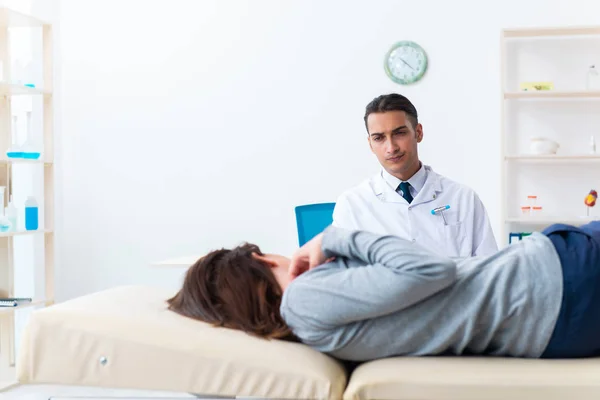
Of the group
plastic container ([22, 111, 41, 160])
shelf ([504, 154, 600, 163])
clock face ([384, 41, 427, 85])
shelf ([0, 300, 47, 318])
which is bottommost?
shelf ([0, 300, 47, 318])

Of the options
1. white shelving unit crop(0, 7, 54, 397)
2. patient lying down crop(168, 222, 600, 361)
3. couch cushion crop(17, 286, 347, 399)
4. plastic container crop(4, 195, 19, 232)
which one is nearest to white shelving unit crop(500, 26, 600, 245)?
white shelving unit crop(0, 7, 54, 397)

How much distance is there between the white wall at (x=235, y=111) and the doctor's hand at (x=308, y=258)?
3.12 meters

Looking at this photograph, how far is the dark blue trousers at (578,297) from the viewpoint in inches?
57.1

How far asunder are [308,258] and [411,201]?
110 centimetres

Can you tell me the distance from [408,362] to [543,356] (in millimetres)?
272

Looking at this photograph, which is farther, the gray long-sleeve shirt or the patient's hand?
the patient's hand

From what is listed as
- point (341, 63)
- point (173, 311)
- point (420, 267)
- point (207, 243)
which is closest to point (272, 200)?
point (207, 243)

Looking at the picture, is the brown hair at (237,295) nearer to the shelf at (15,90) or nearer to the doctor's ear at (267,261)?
the doctor's ear at (267,261)

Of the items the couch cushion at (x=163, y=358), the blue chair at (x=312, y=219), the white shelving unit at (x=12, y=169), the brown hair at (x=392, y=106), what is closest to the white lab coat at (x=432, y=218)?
the brown hair at (x=392, y=106)

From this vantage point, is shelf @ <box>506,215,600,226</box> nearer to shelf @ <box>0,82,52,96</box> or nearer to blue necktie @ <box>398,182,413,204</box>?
blue necktie @ <box>398,182,413,204</box>

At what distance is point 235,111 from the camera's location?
4.89 metres

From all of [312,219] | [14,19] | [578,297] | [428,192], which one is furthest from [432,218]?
[14,19]

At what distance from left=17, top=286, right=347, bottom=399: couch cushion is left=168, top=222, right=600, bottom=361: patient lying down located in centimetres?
7

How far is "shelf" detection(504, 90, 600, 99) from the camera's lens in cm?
439
